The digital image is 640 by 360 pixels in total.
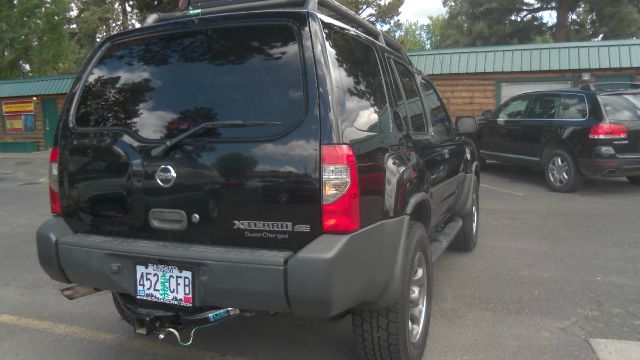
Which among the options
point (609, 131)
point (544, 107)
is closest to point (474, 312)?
point (609, 131)

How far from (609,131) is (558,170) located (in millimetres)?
1055

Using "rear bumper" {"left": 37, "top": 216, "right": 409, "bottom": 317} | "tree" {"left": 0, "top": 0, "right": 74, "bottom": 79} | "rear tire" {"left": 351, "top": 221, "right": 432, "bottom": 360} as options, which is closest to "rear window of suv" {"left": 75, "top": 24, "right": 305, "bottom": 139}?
"rear bumper" {"left": 37, "top": 216, "right": 409, "bottom": 317}

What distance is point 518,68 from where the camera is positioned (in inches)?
531

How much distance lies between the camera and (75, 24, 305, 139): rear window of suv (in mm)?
2564

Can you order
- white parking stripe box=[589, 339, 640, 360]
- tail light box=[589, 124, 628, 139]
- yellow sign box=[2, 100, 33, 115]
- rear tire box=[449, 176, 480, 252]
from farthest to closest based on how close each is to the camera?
yellow sign box=[2, 100, 33, 115] → tail light box=[589, 124, 628, 139] → rear tire box=[449, 176, 480, 252] → white parking stripe box=[589, 339, 640, 360]

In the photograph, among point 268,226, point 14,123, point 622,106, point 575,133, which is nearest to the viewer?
point 268,226

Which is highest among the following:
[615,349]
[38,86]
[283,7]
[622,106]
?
[38,86]

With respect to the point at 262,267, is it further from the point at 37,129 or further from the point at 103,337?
the point at 37,129

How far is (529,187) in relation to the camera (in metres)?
9.52

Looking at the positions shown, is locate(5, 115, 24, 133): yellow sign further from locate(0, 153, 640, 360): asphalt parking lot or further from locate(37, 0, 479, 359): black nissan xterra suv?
locate(37, 0, 479, 359): black nissan xterra suv

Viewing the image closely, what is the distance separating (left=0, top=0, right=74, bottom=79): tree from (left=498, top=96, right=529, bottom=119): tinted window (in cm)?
2242

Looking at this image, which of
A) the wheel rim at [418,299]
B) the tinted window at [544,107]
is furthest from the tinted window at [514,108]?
the wheel rim at [418,299]

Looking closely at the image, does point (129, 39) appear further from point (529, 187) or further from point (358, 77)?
point (529, 187)

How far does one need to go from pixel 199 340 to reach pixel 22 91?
18.8 m
